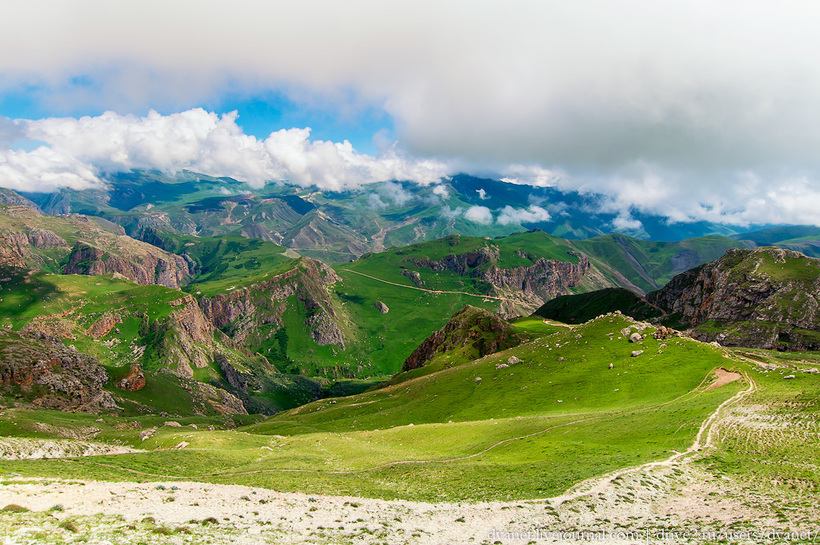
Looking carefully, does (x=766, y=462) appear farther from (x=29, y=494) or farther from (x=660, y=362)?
(x=29, y=494)

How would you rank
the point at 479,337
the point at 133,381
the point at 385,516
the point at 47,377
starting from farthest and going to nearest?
the point at 133,381 → the point at 479,337 → the point at 47,377 → the point at 385,516

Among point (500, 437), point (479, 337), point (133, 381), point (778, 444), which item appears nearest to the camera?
point (778, 444)

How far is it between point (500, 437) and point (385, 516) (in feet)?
121

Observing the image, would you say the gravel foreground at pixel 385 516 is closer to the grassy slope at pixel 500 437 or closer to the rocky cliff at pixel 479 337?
the grassy slope at pixel 500 437

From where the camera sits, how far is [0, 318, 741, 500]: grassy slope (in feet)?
144

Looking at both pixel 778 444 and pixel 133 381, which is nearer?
pixel 778 444

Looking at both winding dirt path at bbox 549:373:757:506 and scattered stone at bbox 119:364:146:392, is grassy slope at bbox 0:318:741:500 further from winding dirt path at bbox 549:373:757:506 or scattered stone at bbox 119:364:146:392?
scattered stone at bbox 119:364:146:392

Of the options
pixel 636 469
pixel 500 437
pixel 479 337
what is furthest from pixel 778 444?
pixel 479 337

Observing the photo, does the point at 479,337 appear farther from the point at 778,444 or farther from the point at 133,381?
the point at 133,381

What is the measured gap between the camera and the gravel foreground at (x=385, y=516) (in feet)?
84.3

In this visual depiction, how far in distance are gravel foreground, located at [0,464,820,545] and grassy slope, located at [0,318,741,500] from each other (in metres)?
4.33

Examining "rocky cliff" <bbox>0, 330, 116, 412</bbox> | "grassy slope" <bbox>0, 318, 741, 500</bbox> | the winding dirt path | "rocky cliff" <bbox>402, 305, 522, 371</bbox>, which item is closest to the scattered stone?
"rocky cliff" <bbox>0, 330, 116, 412</bbox>

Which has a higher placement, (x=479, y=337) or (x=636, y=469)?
(x=636, y=469)

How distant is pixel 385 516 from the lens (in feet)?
110
